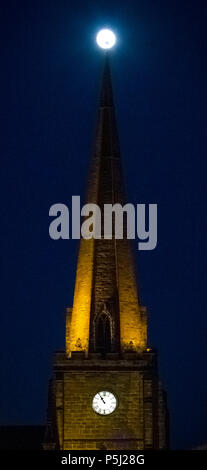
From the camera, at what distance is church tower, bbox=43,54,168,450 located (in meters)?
67.9

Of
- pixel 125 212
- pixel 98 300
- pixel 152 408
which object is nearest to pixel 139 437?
pixel 152 408

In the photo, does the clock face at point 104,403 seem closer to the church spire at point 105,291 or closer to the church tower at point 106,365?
the church tower at point 106,365

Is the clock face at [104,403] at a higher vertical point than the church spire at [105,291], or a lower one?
lower

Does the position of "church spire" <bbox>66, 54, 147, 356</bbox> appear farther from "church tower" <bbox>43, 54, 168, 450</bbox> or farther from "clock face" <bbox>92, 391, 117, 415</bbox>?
"clock face" <bbox>92, 391, 117, 415</bbox>

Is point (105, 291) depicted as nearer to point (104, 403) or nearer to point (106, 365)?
point (106, 365)

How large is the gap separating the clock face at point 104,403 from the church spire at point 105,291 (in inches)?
86.7

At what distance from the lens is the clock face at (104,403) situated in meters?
68.1

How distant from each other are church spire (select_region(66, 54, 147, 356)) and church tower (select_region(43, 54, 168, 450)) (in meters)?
0.05

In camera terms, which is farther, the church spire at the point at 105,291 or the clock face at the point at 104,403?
the church spire at the point at 105,291

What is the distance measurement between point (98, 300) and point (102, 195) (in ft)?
17.9

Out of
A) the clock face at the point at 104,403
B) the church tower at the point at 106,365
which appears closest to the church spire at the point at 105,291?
the church tower at the point at 106,365

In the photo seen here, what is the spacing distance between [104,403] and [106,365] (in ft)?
→ 5.85

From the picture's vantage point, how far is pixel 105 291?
2753 inches

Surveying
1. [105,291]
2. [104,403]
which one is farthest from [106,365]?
[105,291]
